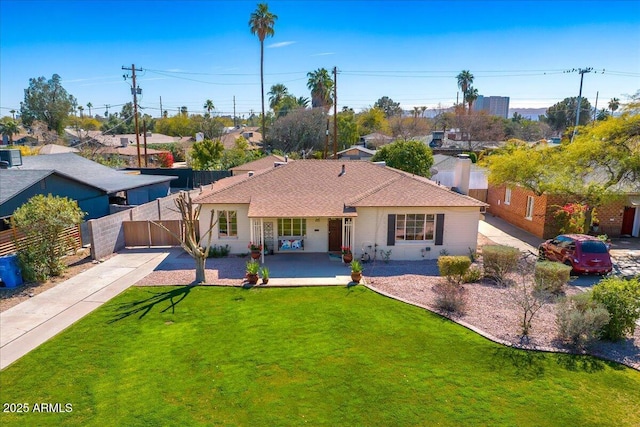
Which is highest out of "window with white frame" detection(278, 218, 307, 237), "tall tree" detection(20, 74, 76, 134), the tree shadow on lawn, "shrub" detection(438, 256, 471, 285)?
"tall tree" detection(20, 74, 76, 134)

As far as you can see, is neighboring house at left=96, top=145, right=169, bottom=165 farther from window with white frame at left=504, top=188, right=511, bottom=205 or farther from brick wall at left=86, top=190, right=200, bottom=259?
window with white frame at left=504, top=188, right=511, bottom=205

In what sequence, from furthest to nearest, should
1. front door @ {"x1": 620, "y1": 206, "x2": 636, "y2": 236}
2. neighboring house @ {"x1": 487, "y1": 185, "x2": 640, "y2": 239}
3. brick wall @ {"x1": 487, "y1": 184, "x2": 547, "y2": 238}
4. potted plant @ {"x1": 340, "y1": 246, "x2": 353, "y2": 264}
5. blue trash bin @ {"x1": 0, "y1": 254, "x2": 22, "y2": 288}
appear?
front door @ {"x1": 620, "y1": 206, "x2": 636, "y2": 236} < brick wall @ {"x1": 487, "y1": 184, "x2": 547, "y2": 238} < neighboring house @ {"x1": 487, "y1": 185, "x2": 640, "y2": 239} < potted plant @ {"x1": 340, "y1": 246, "x2": 353, "y2": 264} < blue trash bin @ {"x1": 0, "y1": 254, "x2": 22, "y2": 288}

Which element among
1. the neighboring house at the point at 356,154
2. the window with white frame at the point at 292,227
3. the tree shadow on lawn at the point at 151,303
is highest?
the neighboring house at the point at 356,154

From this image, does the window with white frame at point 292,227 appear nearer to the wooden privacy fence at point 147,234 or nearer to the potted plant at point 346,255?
the potted plant at point 346,255

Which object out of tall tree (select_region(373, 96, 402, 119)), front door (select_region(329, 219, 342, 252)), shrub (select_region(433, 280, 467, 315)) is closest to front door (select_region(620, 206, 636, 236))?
shrub (select_region(433, 280, 467, 315))

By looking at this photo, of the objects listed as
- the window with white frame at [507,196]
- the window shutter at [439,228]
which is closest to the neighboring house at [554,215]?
the window with white frame at [507,196]

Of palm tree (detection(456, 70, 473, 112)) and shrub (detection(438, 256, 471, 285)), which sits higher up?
palm tree (detection(456, 70, 473, 112))
